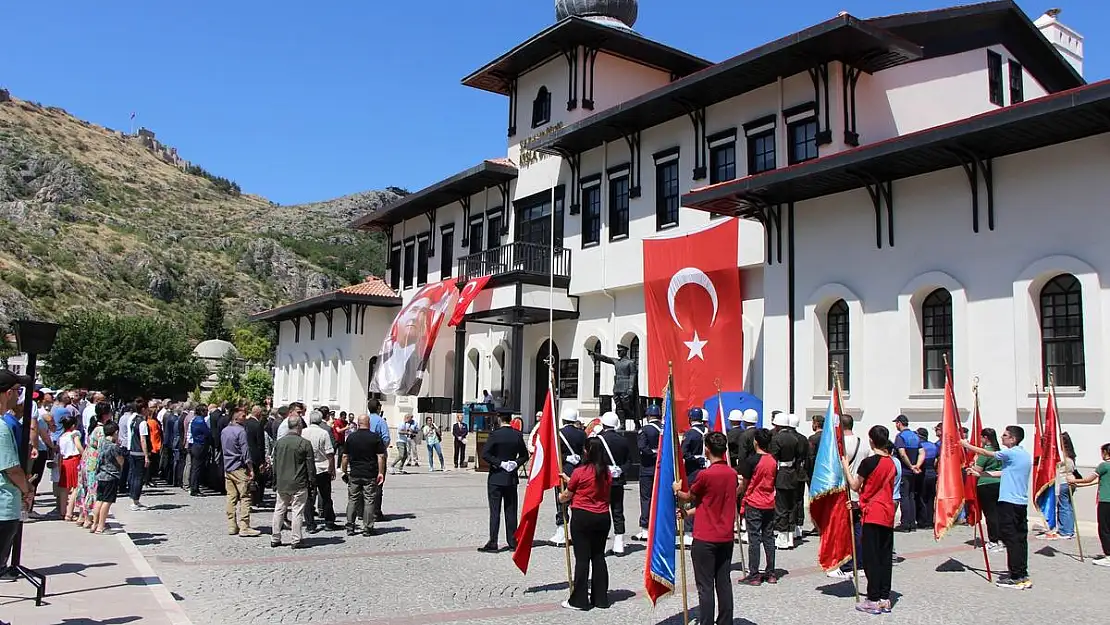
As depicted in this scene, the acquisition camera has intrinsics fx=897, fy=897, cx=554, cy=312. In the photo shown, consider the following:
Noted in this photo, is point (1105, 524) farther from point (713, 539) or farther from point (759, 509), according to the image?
point (713, 539)

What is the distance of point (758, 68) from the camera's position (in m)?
20.9

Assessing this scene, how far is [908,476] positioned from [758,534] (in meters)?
5.29

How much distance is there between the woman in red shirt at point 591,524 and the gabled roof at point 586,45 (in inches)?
840

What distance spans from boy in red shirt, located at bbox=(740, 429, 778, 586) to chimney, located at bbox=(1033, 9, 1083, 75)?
21.2 m

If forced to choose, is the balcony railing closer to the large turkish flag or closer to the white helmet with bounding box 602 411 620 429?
the large turkish flag

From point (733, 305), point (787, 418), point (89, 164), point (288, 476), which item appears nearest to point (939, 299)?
point (733, 305)

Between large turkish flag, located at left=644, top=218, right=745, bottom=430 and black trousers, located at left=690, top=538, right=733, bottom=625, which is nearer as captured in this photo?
black trousers, located at left=690, top=538, right=733, bottom=625

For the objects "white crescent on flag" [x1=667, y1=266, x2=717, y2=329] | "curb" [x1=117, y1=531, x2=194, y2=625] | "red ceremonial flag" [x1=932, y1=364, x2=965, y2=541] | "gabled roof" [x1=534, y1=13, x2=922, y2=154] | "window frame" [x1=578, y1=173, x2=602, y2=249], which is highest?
"gabled roof" [x1=534, y1=13, x2=922, y2=154]

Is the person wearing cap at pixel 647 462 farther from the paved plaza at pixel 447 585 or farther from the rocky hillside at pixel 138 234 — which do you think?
the rocky hillside at pixel 138 234

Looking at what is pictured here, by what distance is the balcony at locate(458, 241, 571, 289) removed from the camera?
88.8 feet

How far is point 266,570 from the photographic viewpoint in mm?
9945

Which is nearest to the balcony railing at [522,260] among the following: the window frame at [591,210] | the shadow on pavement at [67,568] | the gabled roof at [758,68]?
the window frame at [591,210]

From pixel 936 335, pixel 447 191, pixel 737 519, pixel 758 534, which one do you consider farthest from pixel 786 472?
pixel 447 191

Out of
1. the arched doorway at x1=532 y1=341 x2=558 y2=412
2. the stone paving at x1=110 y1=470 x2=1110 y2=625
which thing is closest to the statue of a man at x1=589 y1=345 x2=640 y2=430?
the arched doorway at x1=532 y1=341 x2=558 y2=412
